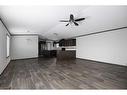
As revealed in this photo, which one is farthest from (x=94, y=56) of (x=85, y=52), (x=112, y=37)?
(x=112, y=37)

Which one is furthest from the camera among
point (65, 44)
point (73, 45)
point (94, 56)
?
point (65, 44)

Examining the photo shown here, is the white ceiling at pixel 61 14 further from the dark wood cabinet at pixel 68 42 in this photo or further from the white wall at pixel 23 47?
the dark wood cabinet at pixel 68 42

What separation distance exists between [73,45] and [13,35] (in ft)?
20.8

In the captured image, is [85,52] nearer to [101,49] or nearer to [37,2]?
[101,49]

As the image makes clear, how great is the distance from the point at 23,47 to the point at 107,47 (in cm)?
767

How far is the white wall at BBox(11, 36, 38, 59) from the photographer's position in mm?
9484

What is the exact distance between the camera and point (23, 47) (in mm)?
9938

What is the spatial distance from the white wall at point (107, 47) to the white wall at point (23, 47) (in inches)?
203

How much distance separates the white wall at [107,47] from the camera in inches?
237

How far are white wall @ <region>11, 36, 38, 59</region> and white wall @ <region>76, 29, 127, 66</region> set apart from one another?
5.16 meters

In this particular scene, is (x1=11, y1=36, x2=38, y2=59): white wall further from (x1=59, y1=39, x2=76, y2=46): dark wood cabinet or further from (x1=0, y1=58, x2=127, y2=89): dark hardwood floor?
(x1=0, y1=58, x2=127, y2=89): dark hardwood floor

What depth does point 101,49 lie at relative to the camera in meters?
7.54

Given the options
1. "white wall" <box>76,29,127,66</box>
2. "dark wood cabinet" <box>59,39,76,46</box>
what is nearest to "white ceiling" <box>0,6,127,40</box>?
"white wall" <box>76,29,127,66</box>

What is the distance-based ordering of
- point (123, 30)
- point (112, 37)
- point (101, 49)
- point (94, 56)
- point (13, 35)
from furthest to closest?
point (13, 35) → point (94, 56) → point (101, 49) → point (112, 37) → point (123, 30)
